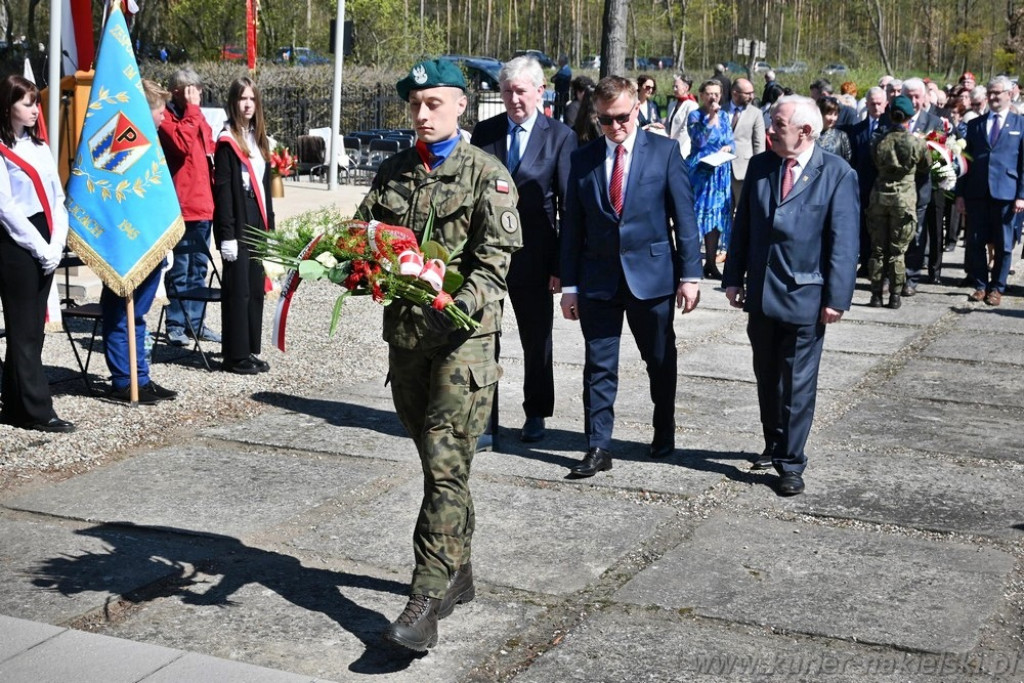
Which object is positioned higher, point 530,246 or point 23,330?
point 530,246

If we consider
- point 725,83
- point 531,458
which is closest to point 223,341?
point 531,458

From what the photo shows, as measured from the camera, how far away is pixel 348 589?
5.08 metres

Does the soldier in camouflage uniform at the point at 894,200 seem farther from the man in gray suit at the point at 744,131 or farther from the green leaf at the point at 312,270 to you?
the green leaf at the point at 312,270

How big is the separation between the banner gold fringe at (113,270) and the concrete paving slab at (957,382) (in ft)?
15.7

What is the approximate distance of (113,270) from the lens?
7910 millimetres

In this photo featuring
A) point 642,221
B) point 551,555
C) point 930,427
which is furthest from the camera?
point 930,427

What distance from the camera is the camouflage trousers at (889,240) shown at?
12.0 meters

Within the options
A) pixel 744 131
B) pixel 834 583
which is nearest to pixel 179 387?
pixel 834 583

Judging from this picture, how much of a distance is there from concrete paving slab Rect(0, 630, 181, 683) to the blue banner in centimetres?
379

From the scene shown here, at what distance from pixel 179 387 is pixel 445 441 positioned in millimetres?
4373

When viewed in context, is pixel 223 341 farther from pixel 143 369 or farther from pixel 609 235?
pixel 609 235

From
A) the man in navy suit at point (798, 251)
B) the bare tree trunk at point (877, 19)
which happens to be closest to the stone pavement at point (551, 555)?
the man in navy suit at point (798, 251)

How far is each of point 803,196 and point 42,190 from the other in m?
4.08

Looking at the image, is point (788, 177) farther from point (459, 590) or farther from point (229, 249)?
point (229, 249)
